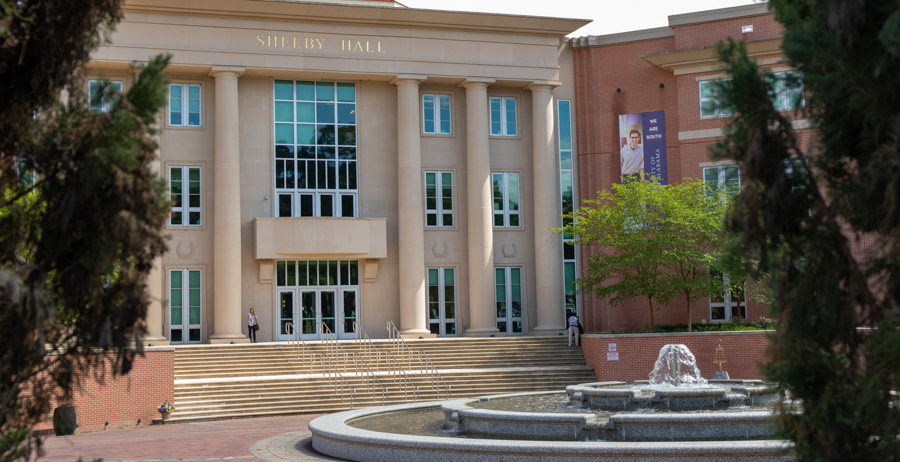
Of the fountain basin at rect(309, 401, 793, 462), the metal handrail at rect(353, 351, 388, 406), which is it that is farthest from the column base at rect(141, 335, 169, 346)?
the fountain basin at rect(309, 401, 793, 462)

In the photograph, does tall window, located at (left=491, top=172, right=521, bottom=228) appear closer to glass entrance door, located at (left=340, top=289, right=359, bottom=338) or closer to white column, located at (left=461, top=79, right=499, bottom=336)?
white column, located at (left=461, top=79, right=499, bottom=336)

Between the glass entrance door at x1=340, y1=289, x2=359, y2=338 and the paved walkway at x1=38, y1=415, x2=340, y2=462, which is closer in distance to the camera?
the paved walkway at x1=38, y1=415, x2=340, y2=462

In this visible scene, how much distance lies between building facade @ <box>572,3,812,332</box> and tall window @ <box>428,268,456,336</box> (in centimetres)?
583

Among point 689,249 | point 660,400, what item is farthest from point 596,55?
point 660,400

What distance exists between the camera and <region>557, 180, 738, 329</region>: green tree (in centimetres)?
3034

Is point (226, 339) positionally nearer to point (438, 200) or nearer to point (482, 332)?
point (482, 332)

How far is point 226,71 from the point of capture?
110 ft

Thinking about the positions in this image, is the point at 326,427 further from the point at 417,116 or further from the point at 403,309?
the point at 417,116

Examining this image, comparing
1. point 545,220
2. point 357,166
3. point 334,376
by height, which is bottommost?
point 334,376

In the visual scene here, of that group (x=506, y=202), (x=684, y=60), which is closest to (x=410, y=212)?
(x=506, y=202)

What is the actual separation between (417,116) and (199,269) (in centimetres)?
1062

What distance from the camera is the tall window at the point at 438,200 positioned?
36.6m

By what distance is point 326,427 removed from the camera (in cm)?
1547

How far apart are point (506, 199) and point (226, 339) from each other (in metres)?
13.0
